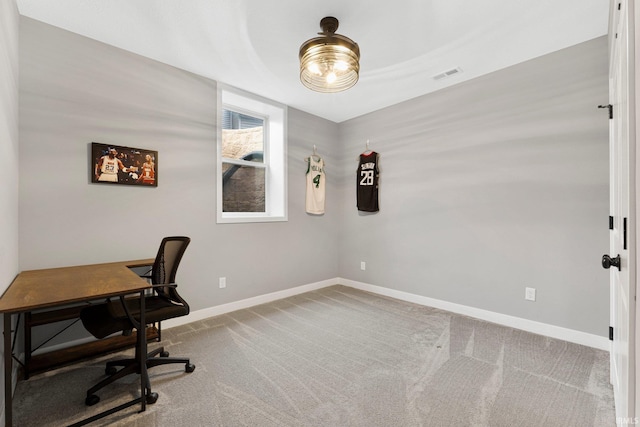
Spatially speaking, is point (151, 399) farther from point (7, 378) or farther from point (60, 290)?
point (60, 290)

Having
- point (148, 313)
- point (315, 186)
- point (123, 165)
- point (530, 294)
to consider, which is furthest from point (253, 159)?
point (530, 294)

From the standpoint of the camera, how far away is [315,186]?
4.24 metres

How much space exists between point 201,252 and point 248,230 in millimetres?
618

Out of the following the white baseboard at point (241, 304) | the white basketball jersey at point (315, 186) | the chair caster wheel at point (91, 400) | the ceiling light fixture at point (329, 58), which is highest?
the ceiling light fixture at point (329, 58)

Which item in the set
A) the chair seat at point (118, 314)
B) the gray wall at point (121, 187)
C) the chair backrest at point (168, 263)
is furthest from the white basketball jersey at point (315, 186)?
the chair seat at point (118, 314)

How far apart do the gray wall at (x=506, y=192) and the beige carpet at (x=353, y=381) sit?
487 mm

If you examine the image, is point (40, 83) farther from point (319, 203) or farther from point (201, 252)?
point (319, 203)

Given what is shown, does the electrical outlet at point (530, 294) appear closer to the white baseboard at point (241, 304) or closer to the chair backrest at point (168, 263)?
the white baseboard at point (241, 304)

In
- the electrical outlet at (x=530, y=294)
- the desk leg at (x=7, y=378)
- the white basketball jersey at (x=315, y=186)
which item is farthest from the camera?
the white basketball jersey at (x=315, y=186)

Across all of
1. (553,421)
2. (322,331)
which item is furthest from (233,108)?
(553,421)

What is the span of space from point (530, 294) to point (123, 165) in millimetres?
3990

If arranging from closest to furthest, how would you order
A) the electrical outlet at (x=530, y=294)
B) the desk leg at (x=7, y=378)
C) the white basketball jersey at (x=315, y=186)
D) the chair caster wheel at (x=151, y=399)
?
the desk leg at (x=7, y=378)
the chair caster wheel at (x=151, y=399)
the electrical outlet at (x=530, y=294)
the white basketball jersey at (x=315, y=186)

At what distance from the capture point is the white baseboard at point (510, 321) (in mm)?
2452

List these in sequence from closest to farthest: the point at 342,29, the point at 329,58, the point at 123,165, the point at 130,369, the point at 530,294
Result: the point at 130,369, the point at 329,58, the point at 342,29, the point at 123,165, the point at 530,294
